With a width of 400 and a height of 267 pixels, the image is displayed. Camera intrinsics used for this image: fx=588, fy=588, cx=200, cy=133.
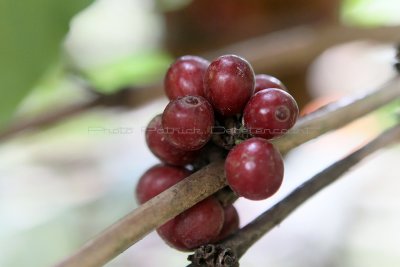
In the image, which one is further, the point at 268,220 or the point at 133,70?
the point at 133,70

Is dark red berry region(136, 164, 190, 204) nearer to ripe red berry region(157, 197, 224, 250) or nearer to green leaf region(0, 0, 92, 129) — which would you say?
ripe red berry region(157, 197, 224, 250)

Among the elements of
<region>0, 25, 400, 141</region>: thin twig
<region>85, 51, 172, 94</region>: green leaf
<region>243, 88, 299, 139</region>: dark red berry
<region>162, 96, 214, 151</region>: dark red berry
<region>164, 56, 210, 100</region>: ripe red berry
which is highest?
<region>85, 51, 172, 94</region>: green leaf

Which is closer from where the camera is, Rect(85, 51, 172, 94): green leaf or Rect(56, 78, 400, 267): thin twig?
Rect(56, 78, 400, 267): thin twig

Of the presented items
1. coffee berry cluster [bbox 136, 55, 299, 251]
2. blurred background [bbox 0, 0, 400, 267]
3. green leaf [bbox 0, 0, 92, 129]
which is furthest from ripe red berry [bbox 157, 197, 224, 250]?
blurred background [bbox 0, 0, 400, 267]

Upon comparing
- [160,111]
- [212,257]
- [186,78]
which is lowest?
[212,257]

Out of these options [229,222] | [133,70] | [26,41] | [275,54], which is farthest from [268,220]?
[133,70]

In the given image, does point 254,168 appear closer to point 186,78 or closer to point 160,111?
point 186,78

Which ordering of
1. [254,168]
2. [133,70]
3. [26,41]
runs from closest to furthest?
[254,168] → [26,41] → [133,70]

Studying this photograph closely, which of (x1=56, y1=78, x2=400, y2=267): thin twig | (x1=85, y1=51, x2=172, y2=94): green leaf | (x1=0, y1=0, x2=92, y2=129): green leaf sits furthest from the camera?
(x1=85, y1=51, x2=172, y2=94): green leaf
